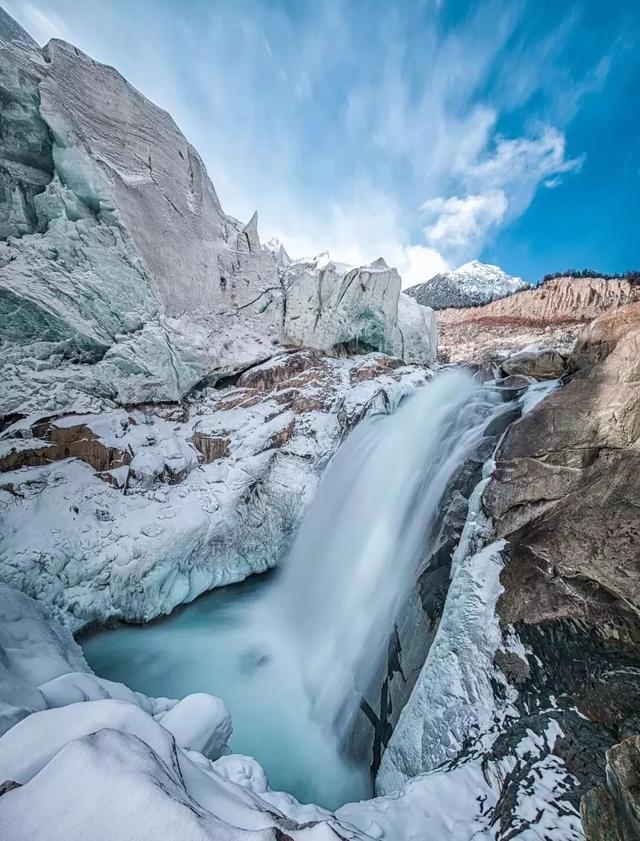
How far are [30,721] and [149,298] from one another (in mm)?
10870

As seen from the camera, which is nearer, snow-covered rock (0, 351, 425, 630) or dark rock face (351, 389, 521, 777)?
dark rock face (351, 389, 521, 777)

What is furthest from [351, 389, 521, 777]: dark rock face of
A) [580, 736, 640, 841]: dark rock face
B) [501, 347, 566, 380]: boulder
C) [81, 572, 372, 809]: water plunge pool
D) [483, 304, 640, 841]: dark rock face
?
[501, 347, 566, 380]: boulder

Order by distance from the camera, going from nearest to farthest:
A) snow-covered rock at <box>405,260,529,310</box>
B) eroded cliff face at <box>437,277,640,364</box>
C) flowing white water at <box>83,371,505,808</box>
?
flowing white water at <box>83,371,505,808</box>, eroded cliff face at <box>437,277,640,364</box>, snow-covered rock at <box>405,260,529,310</box>

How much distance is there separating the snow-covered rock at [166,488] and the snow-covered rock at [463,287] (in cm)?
4278

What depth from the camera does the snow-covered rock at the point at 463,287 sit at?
51.9 m

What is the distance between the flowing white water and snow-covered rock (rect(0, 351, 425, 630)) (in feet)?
2.79

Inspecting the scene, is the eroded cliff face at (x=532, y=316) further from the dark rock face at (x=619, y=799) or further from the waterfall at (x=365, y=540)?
the dark rock face at (x=619, y=799)

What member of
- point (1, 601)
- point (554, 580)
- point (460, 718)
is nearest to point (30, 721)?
point (460, 718)

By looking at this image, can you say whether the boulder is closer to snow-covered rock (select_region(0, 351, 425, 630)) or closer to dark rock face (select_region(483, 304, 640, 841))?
snow-covered rock (select_region(0, 351, 425, 630))

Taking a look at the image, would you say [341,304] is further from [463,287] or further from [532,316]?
[463,287]

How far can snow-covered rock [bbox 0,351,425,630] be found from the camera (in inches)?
279

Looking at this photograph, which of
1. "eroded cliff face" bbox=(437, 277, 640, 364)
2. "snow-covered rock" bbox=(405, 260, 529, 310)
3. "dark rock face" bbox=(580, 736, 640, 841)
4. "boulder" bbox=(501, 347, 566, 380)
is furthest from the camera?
"snow-covered rock" bbox=(405, 260, 529, 310)

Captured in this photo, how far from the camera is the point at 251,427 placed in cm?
1048

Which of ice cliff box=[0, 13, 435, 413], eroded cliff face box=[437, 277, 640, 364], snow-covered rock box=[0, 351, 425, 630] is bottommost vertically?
snow-covered rock box=[0, 351, 425, 630]
